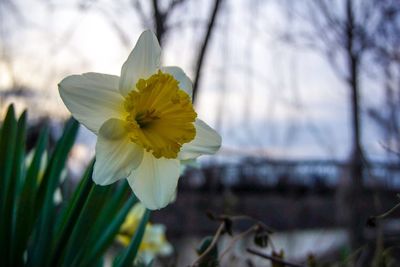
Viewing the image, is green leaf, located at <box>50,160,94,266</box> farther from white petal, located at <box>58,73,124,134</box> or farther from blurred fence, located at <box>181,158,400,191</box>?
blurred fence, located at <box>181,158,400,191</box>

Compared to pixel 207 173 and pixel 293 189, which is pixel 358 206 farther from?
pixel 293 189

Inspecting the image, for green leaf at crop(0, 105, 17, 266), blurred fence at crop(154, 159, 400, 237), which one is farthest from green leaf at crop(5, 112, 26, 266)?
blurred fence at crop(154, 159, 400, 237)

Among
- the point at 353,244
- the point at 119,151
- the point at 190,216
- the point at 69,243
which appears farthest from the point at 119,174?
the point at 190,216

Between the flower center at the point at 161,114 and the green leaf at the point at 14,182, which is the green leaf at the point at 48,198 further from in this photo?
the flower center at the point at 161,114

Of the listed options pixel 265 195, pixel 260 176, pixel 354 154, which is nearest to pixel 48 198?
pixel 354 154

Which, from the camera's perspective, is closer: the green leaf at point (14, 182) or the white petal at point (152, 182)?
the white petal at point (152, 182)

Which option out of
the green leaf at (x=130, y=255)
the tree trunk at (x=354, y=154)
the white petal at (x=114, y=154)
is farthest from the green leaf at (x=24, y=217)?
the tree trunk at (x=354, y=154)
